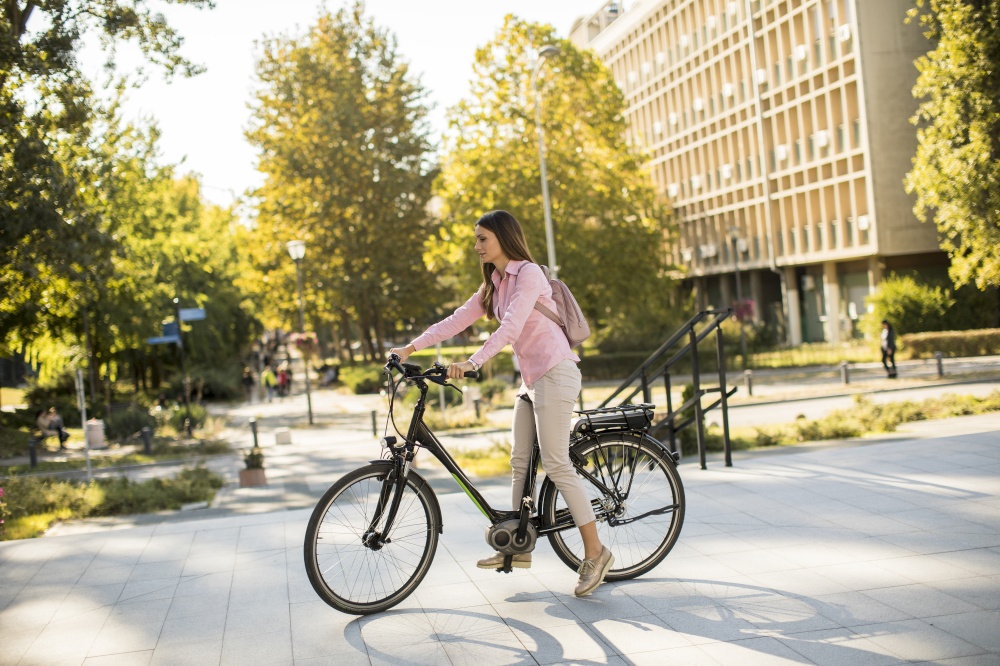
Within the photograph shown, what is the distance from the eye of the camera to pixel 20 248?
67.4 feet

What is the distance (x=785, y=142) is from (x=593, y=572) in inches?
1885

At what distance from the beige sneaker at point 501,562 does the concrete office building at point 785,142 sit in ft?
129

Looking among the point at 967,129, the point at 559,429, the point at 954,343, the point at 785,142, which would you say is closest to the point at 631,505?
the point at 559,429

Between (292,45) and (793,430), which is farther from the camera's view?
(292,45)

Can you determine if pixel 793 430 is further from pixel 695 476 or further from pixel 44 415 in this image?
pixel 44 415

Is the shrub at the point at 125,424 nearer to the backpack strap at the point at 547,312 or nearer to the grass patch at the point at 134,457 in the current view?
the grass patch at the point at 134,457

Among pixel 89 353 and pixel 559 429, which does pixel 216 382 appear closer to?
pixel 89 353

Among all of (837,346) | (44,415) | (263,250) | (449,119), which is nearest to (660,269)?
(837,346)

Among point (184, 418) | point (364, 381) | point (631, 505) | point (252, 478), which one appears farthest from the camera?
point (364, 381)

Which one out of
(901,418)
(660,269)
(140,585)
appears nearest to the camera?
(140,585)

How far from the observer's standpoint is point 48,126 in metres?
21.9

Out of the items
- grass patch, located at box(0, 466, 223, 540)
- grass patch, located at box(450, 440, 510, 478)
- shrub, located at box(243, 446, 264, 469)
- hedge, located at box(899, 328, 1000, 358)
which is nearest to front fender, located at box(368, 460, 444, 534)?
grass patch, located at box(450, 440, 510, 478)

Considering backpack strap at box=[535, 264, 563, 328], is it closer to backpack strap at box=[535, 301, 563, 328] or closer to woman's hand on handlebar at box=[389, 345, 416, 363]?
backpack strap at box=[535, 301, 563, 328]

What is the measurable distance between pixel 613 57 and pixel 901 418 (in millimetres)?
58749
